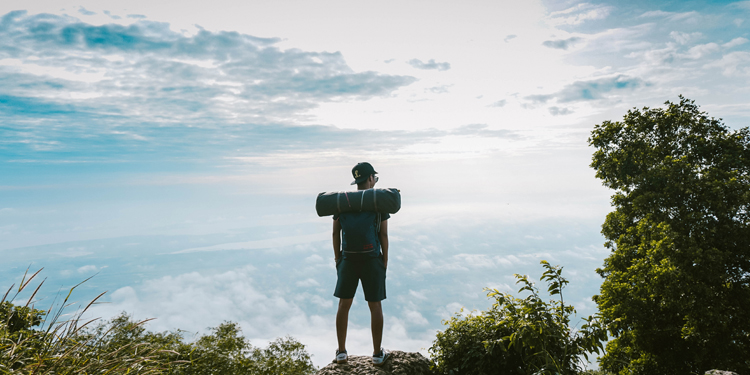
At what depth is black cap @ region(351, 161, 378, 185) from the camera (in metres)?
6.09

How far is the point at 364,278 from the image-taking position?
18.6ft

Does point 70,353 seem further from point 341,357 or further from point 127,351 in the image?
point 341,357

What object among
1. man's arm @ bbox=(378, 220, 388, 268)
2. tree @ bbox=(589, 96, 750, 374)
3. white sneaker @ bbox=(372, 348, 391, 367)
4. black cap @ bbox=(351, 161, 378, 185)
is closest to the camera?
white sneaker @ bbox=(372, 348, 391, 367)

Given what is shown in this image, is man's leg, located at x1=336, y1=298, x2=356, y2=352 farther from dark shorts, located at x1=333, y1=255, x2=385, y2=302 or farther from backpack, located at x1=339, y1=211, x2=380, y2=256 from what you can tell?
backpack, located at x1=339, y1=211, x2=380, y2=256

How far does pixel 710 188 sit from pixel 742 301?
4.23 m

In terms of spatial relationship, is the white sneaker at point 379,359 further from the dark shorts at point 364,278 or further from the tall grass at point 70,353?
the tall grass at point 70,353

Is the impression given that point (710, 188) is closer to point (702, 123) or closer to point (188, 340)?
point (702, 123)

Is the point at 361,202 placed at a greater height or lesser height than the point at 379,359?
greater

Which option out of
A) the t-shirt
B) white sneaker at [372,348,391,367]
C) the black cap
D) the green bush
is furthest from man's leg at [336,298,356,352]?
the black cap

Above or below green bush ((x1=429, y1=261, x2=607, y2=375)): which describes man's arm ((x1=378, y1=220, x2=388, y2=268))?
above

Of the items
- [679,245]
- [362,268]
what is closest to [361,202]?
[362,268]

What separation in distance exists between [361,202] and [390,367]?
2.39 m

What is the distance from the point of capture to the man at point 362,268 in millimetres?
5617

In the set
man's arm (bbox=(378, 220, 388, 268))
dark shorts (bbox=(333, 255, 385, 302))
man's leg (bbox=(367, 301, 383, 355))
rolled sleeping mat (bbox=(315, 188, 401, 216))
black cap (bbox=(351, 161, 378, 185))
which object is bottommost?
man's leg (bbox=(367, 301, 383, 355))
